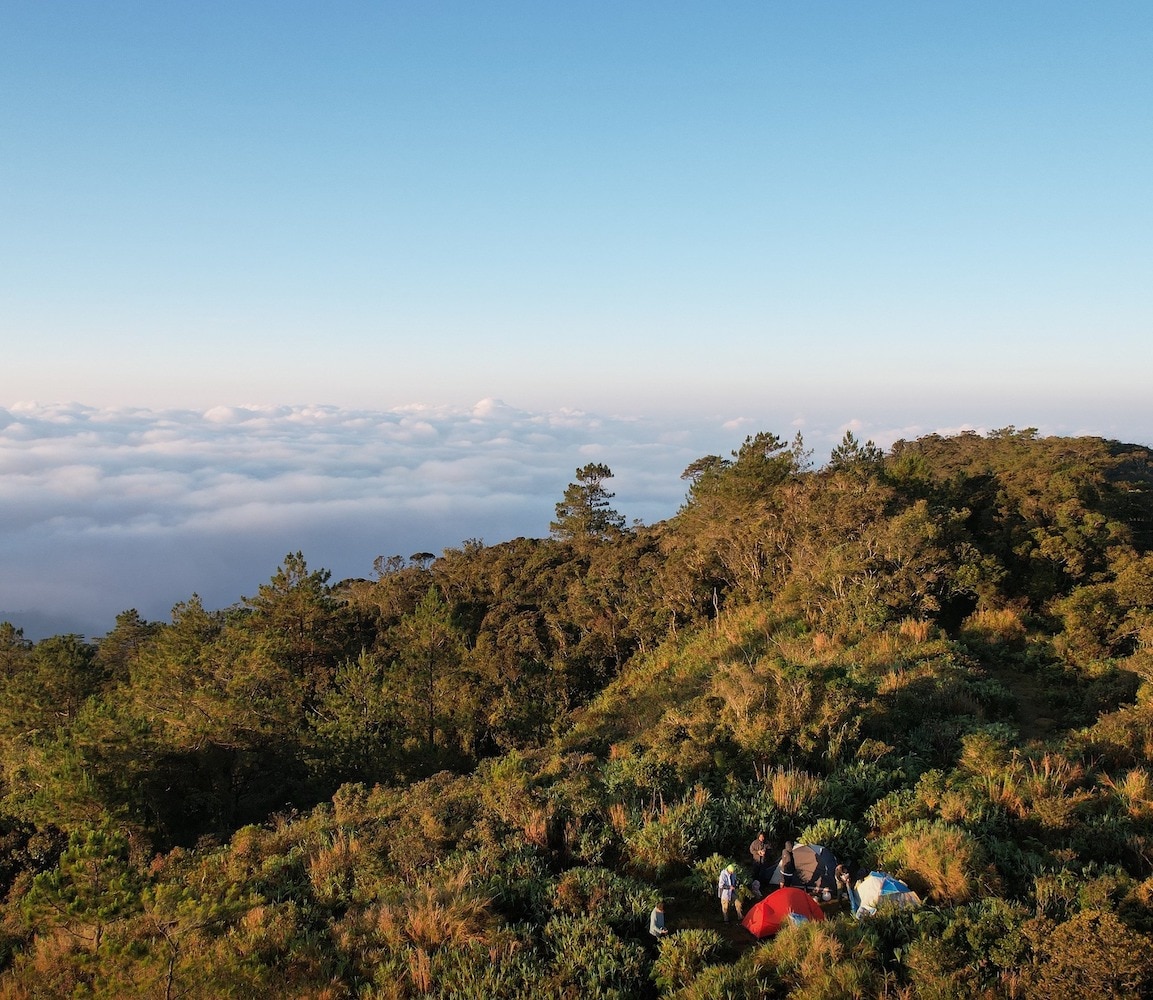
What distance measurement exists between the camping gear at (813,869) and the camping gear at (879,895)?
29cm

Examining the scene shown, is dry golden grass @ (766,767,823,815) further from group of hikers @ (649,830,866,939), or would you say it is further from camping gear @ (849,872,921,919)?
camping gear @ (849,872,921,919)

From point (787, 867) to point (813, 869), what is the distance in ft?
0.79

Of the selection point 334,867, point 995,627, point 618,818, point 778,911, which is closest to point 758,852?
point 778,911

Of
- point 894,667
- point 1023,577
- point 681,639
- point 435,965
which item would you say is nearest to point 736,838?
point 435,965

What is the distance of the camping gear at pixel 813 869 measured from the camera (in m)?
6.39

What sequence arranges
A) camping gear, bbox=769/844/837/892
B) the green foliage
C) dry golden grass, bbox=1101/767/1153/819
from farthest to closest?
dry golden grass, bbox=1101/767/1153/819
camping gear, bbox=769/844/837/892
the green foliage

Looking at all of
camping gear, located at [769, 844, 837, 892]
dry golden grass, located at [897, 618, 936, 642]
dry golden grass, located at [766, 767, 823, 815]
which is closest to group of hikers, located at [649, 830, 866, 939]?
camping gear, located at [769, 844, 837, 892]

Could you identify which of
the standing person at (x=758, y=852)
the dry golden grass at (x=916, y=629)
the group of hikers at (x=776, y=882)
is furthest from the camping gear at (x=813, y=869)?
the dry golden grass at (x=916, y=629)

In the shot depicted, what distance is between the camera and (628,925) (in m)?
5.96

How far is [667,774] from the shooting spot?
8922 mm

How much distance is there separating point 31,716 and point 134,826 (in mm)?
12633

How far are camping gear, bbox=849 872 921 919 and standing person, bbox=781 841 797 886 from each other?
20.9 inches

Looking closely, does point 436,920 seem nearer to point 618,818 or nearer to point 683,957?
point 683,957

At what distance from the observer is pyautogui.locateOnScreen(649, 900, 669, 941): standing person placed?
228 inches
